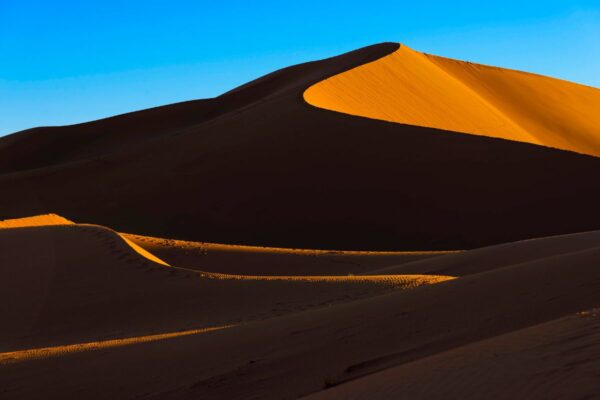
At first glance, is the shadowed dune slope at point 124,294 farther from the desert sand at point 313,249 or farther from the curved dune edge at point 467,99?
the curved dune edge at point 467,99

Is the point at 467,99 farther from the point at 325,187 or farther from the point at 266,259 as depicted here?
the point at 266,259

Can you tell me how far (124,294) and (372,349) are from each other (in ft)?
19.2

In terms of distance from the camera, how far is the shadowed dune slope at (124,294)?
416 inches

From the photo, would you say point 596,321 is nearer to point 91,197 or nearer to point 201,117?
point 91,197

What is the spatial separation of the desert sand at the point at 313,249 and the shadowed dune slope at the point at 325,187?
9cm

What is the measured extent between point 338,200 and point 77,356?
19.0 m

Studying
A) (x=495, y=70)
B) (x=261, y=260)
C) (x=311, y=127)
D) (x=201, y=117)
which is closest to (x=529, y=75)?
(x=495, y=70)

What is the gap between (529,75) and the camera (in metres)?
63.6

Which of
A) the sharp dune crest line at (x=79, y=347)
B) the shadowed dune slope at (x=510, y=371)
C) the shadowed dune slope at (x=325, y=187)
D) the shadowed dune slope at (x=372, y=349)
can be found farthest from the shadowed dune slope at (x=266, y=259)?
the shadowed dune slope at (x=510, y=371)

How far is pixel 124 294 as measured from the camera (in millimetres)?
12086

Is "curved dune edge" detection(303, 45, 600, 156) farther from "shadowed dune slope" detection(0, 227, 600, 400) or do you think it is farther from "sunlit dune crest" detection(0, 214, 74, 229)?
"shadowed dune slope" detection(0, 227, 600, 400)

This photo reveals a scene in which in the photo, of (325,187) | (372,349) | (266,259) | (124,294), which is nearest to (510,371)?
(372,349)

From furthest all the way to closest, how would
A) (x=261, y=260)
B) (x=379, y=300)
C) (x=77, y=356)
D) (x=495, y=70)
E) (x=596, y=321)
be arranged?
(x=495, y=70) → (x=261, y=260) → (x=379, y=300) → (x=77, y=356) → (x=596, y=321)

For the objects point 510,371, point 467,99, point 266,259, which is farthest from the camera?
point 467,99
